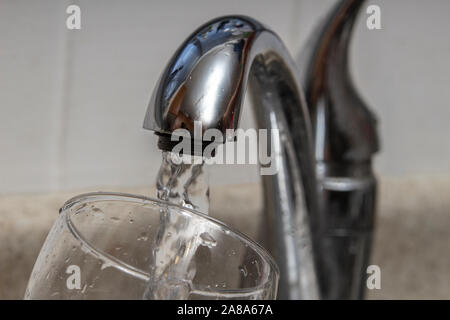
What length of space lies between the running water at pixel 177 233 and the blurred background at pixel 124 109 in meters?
0.20

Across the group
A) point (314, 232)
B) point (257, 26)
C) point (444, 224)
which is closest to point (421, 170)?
point (444, 224)

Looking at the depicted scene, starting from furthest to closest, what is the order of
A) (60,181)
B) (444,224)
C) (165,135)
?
(444,224) → (60,181) → (165,135)

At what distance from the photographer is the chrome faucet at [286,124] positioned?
22 centimetres

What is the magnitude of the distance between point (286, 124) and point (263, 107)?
0.05 ft

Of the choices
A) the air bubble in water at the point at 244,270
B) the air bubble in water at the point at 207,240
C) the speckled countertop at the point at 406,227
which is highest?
the air bubble in water at the point at 207,240

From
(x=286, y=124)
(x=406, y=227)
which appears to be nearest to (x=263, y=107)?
(x=286, y=124)

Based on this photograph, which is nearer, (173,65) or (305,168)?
(173,65)

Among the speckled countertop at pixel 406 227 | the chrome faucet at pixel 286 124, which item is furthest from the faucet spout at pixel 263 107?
the speckled countertop at pixel 406 227

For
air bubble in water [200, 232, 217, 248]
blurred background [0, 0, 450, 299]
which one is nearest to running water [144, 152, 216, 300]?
air bubble in water [200, 232, 217, 248]

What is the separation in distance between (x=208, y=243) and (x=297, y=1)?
1.19ft

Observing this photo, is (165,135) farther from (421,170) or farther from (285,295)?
(421,170)

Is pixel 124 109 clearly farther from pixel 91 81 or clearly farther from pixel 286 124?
pixel 286 124

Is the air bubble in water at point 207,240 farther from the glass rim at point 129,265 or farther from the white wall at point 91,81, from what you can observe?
the white wall at point 91,81

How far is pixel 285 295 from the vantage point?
0.37 meters
